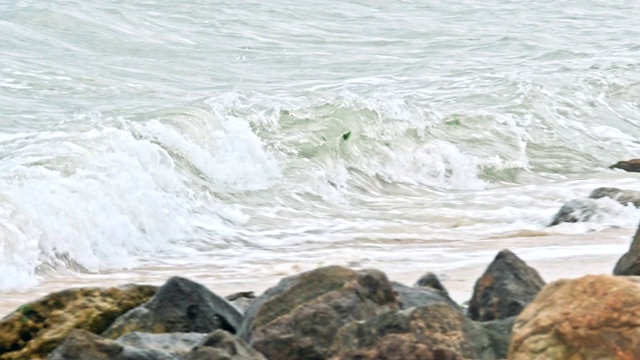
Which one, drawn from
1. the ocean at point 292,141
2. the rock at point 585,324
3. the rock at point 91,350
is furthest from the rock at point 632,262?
the ocean at point 292,141

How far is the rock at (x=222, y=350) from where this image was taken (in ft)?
11.8

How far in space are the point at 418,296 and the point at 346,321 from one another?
0.58 m

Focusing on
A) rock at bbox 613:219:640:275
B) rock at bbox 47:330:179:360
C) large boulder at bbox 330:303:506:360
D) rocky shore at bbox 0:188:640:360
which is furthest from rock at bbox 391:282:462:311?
rock at bbox 47:330:179:360

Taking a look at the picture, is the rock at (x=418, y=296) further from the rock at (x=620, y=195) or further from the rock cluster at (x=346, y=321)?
the rock at (x=620, y=195)

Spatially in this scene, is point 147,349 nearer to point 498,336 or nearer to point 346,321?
point 346,321

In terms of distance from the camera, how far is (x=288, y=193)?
1098cm

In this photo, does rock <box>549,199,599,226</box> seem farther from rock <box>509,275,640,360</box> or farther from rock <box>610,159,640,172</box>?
rock <box>509,275,640,360</box>

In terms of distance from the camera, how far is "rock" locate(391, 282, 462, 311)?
449 centimetres

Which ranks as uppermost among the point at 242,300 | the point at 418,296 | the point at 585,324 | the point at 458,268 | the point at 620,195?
the point at 585,324

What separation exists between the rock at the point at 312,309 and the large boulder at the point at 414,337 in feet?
0.45

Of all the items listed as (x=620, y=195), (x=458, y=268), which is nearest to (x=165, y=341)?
(x=458, y=268)

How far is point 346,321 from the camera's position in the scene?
4078 millimetres

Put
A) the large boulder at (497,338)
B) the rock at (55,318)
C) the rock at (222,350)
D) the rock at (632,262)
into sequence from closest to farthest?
the rock at (222,350) → the large boulder at (497,338) → the rock at (55,318) → the rock at (632,262)

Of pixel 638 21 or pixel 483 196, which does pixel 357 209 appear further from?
pixel 638 21
